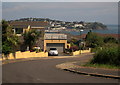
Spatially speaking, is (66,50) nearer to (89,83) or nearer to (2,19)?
(2,19)

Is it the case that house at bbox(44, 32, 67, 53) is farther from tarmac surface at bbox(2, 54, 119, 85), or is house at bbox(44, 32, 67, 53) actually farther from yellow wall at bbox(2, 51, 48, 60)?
tarmac surface at bbox(2, 54, 119, 85)

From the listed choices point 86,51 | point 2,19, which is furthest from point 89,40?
point 2,19

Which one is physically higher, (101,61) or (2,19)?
(2,19)

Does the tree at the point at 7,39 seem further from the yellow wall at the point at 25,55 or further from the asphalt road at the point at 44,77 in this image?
the asphalt road at the point at 44,77

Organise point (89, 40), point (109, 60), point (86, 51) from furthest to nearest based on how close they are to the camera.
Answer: point (89, 40) → point (86, 51) → point (109, 60)

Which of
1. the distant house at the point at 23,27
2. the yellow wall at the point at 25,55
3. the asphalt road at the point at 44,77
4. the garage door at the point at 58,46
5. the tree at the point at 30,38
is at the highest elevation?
the distant house at the point at 23,27

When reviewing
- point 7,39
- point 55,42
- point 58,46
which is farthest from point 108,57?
point 58,46

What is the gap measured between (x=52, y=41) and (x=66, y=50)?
10.4ft

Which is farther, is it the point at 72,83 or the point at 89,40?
the point at 89,40

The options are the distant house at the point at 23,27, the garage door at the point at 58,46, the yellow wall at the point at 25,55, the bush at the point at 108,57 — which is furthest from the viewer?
the distant house at the point at 23,27

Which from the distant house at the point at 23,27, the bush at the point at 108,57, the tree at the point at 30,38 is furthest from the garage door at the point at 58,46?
the bush at the point at 108,57

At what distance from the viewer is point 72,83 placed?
13969mm

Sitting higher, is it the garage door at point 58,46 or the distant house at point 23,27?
the distant house at point 23,27

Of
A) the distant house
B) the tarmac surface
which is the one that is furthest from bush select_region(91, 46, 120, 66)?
the distant house
